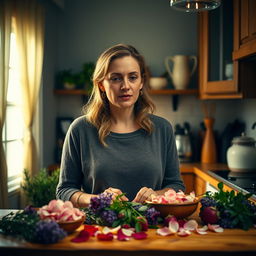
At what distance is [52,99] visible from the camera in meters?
4.07

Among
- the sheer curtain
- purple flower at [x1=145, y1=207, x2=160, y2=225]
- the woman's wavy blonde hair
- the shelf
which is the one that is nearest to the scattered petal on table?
purple flower at [x1=145, y1=207, x2=160, y2=225]

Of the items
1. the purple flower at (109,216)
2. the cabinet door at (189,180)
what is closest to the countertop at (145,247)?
the purple flower at (109,216)

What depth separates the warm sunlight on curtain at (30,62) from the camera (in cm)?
328

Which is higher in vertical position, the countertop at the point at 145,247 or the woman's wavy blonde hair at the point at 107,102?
the woman's wavy blonde hair at the point at 107,102

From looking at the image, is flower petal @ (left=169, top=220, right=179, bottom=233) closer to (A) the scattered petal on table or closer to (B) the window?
(A) the scattered petal on table

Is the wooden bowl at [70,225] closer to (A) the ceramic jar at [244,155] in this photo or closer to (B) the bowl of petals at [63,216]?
(B) the bowl of petals at [63,216]

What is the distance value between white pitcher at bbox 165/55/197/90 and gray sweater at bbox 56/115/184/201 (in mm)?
2070

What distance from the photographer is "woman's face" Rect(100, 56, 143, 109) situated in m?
1.85


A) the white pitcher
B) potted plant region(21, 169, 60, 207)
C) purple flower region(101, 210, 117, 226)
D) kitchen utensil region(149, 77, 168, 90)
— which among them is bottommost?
potted plant region(21, 169, 60, 207)

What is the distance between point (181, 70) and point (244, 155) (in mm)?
1296

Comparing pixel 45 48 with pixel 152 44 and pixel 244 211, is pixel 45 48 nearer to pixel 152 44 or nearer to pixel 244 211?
pixel 152 44

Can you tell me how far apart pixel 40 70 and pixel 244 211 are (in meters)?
2.52

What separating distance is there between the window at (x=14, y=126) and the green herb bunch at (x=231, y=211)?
217 centimetres

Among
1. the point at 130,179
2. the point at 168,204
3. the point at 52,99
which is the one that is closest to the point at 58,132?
the point at 52,99
